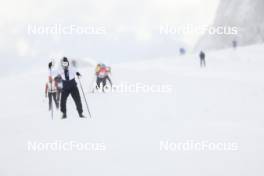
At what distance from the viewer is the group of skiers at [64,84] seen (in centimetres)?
1170

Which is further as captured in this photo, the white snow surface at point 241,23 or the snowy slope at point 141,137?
the white snow surface at point 241,23

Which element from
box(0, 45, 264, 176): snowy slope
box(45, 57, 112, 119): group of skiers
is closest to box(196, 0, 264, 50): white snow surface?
box(45, 57, 112, 119): group of skiers

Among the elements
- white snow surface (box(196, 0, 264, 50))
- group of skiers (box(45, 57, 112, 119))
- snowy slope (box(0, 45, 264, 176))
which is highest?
white snow surface (box(196, 0, 264, 50))

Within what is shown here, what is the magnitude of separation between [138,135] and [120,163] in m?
1.77

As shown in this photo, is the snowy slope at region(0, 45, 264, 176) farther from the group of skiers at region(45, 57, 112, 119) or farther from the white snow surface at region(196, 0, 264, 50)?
the white snow surface at region(196, 0, 264, 50)

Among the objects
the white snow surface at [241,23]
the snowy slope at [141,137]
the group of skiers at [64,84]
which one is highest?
the white snow surface at [241,23]

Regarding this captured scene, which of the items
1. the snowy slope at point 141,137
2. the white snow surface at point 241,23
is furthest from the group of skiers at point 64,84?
the white snow surface at point 241,23

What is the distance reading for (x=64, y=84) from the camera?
11.7m

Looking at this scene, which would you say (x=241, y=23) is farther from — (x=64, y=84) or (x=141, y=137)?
(x=141, y=137)

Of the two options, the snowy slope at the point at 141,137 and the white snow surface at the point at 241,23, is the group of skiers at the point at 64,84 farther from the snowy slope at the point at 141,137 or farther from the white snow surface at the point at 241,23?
the white snow surface at the point at 241,23

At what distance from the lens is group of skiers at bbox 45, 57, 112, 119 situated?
38.4 feet

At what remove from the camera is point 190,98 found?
57.2 feet

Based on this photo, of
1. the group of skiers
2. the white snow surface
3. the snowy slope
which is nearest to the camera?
the snowy slope

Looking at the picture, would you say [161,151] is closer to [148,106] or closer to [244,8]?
[148,106]
